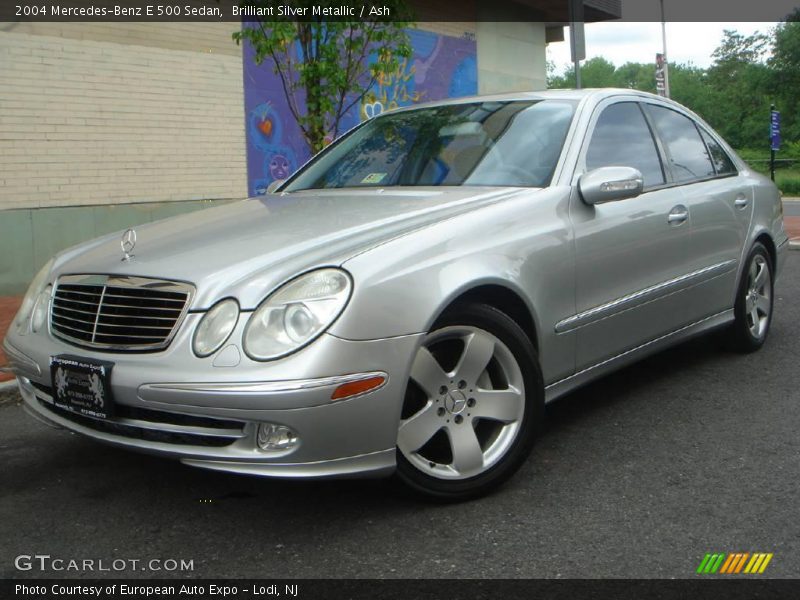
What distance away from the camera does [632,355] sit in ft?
15.0

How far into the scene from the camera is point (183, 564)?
3.05 m

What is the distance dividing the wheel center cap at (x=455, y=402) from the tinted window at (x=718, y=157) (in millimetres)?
2810

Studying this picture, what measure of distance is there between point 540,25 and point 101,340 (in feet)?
53.4

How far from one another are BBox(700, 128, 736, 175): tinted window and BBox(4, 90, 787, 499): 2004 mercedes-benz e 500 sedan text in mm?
650

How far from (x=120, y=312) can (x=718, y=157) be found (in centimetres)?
379

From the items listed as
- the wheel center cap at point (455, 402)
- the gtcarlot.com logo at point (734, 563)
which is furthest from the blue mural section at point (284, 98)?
the gtcarlot.com logo at point (734, 563)

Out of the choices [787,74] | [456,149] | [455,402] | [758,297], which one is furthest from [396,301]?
[787,74]

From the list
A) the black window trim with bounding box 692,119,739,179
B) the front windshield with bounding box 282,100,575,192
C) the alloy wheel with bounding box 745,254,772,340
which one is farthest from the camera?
the alloy wheel with bounding box 745,254,772,340

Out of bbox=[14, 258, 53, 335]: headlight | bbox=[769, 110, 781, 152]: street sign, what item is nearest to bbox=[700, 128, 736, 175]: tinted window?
bbox=[14, 258, 53, 335]: headlight

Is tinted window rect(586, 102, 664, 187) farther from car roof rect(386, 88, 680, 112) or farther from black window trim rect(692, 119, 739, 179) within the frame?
black window trim rect(692, 119, 739, 179)

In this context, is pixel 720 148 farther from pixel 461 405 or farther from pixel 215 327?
pixel 215 327

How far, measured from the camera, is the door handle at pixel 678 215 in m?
4.73

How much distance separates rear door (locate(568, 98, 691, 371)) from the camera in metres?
4.13
